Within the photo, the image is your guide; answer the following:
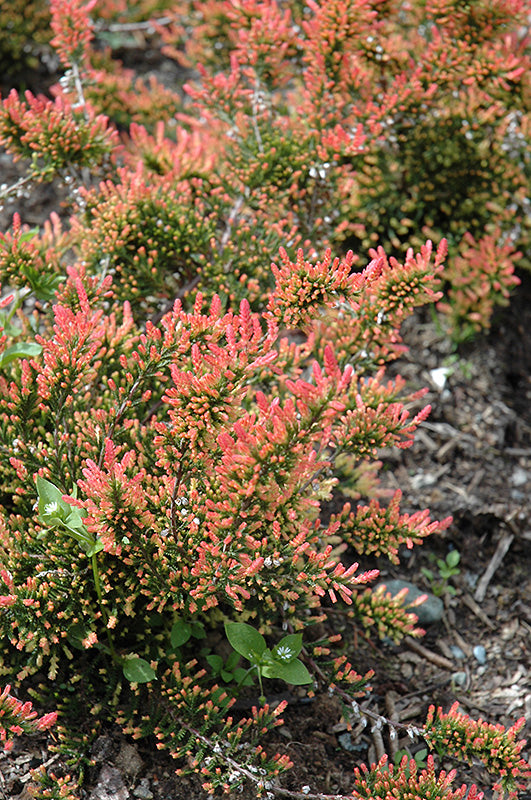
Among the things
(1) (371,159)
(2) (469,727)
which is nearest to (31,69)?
(1) (371,159)

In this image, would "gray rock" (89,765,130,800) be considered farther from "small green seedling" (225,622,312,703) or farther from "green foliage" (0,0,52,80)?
"green foliage" (0,0,52,80)

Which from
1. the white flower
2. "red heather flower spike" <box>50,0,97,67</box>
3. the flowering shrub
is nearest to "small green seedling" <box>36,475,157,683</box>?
the flowering shrub

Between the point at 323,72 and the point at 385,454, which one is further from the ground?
the point at 323,72

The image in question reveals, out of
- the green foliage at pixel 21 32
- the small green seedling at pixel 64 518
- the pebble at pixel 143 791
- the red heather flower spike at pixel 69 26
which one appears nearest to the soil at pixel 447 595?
the pebble at pixel 143 791

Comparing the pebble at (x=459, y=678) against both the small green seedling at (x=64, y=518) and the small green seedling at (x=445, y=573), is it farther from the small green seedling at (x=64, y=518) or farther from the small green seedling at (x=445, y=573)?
the small green seedling at (x=64, y=518)

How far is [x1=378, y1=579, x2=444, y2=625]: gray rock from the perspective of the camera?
9.72 feet

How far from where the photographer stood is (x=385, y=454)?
11.4 ft

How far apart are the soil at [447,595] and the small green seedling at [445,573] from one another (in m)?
0.03

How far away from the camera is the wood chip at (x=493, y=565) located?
310 cm

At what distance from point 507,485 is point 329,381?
1.82 m

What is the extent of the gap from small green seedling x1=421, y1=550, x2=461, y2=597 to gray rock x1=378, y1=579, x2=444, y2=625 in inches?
2.3

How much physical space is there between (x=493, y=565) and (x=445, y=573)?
9.4 inches

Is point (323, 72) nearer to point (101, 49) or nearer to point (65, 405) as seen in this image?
point (65, 405)

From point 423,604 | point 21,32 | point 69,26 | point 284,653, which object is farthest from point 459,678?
point 21,32
